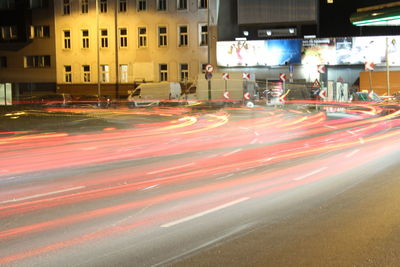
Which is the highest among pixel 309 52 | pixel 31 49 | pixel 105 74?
pixel 31 49

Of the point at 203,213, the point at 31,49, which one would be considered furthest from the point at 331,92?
the point at 31,49

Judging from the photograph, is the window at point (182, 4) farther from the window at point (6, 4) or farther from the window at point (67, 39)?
the window at point (6, 4)

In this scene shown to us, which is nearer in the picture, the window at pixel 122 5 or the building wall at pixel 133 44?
the building wall at pixel 133 44

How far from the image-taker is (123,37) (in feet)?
186

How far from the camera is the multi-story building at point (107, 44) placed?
55.0 metres

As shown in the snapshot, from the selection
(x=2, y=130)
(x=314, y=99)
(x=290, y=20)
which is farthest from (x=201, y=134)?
(x=290, y=20)

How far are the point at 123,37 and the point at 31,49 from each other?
32.6 ft

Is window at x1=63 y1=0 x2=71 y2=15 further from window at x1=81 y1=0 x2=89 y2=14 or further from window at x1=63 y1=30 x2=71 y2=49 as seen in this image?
window at x1=63 y1=30 x2=71 y2=49

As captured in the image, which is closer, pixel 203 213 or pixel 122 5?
pixel 203 213

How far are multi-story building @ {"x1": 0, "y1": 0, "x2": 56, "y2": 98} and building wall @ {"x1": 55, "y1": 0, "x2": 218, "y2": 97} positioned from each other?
128 centimetres

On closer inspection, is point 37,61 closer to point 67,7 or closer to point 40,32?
point 40,32

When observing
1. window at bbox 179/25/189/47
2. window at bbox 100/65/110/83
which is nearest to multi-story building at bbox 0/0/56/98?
window at bbox 100/65/110/83

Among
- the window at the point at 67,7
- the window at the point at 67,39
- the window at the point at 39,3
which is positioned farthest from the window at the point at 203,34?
the window at the point at 39,3

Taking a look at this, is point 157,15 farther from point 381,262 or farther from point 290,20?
point 381,262
